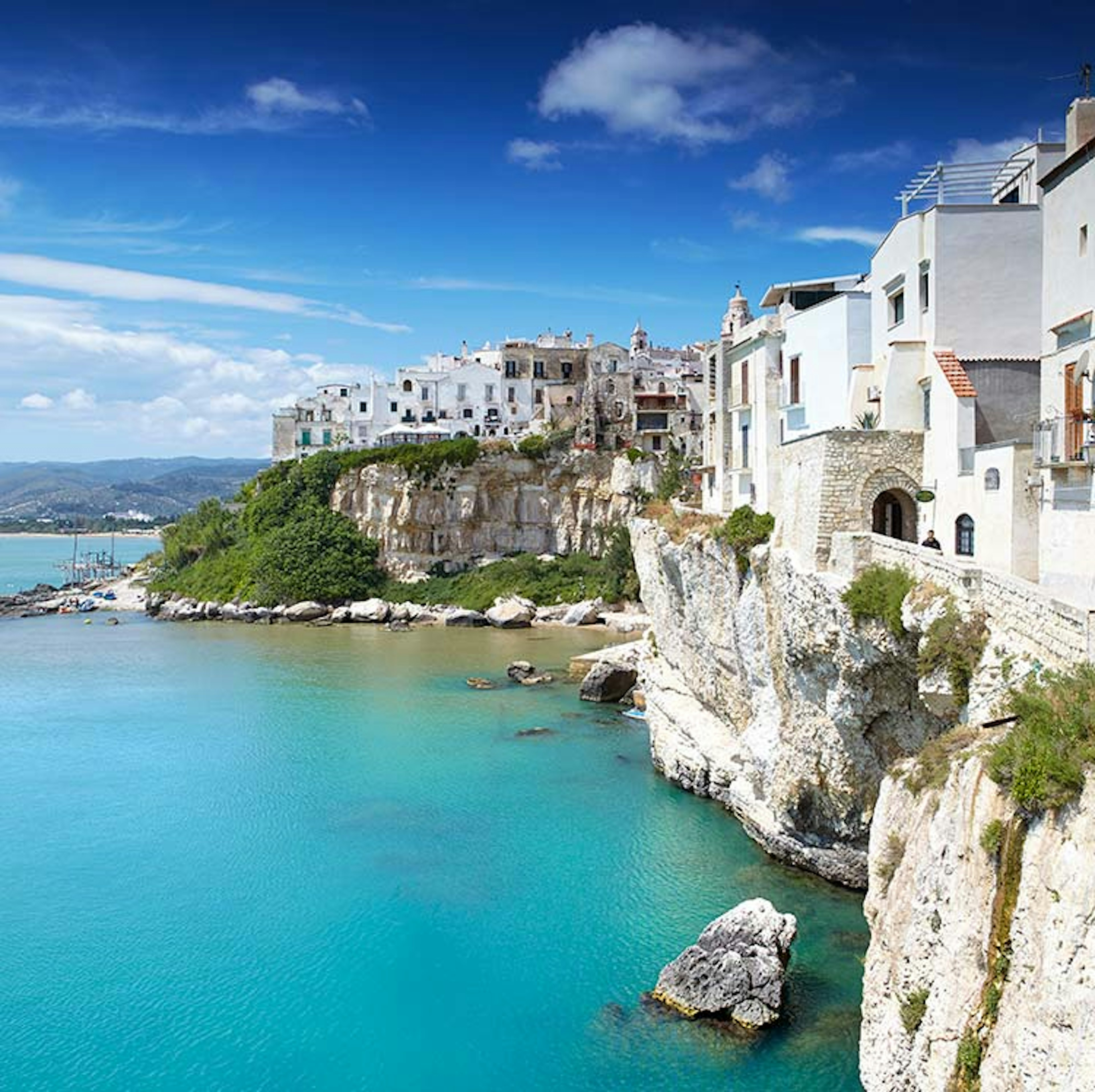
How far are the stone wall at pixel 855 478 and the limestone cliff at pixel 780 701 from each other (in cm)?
90

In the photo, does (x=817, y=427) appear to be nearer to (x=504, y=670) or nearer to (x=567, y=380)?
(x=504, y=670)

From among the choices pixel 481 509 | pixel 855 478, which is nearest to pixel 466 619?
pixel 481 509

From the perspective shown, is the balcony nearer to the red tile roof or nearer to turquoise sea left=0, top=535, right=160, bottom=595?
the red tile roof

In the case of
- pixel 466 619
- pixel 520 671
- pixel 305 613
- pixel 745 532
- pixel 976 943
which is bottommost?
pixel 520 671

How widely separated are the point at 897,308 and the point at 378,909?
55.2ft

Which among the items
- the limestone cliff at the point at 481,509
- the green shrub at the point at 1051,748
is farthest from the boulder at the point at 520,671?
the green shrub at the point at 1051,748

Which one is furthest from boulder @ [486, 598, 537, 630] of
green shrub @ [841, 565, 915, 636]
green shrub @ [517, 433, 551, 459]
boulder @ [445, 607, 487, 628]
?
green shrub @ [841, 565, 915, 636]

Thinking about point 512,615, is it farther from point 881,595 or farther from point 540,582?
point 881,595

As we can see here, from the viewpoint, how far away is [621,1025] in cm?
1570

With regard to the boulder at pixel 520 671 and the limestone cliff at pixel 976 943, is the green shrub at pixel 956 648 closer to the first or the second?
the limestone cliff at pixel 976 943

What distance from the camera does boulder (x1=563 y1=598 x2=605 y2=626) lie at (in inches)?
2285

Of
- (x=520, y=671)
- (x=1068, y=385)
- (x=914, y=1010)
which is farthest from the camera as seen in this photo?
(x=520, y=671)

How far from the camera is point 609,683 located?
3797 cm

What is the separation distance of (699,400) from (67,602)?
46.3m
